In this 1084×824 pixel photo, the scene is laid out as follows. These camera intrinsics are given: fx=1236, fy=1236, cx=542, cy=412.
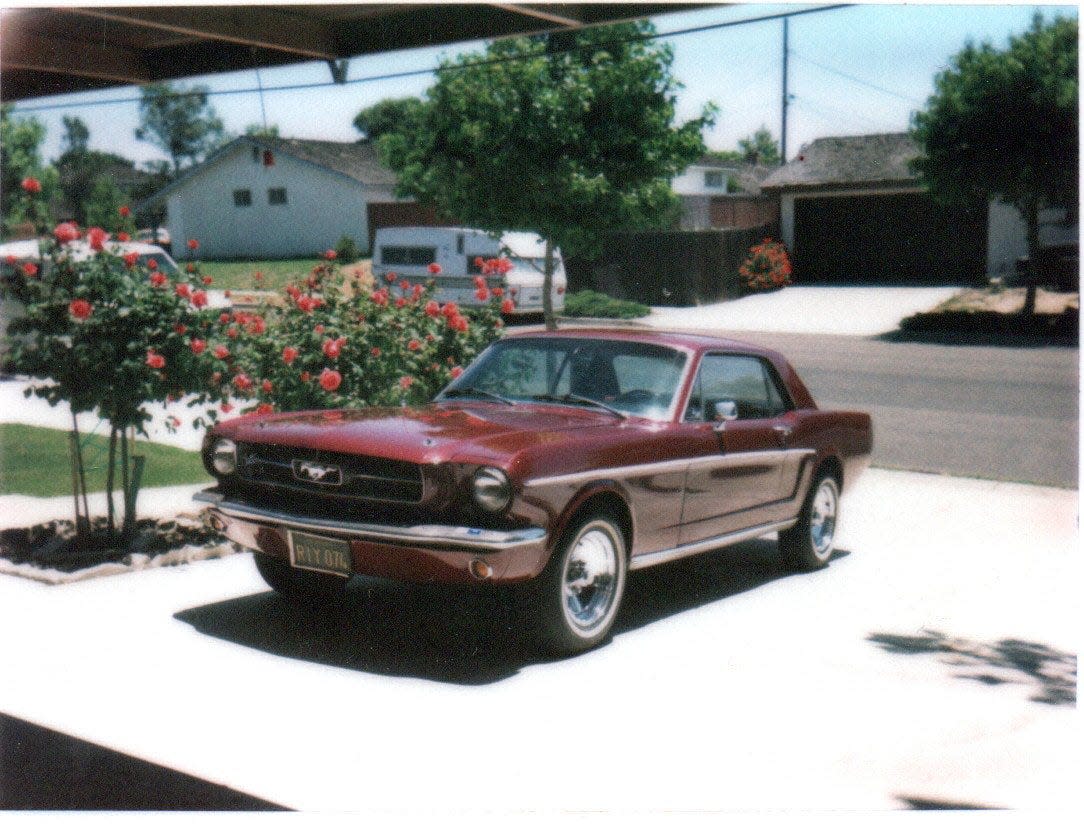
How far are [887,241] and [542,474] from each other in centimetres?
3587

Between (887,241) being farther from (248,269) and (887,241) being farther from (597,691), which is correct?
(597,691)

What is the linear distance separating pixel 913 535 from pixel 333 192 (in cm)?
4189

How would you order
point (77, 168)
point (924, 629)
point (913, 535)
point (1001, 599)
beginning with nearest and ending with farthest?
point (924, 629), point (1001, 599), point (913, 535), point (77, 168)

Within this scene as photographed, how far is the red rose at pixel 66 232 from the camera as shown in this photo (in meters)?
7.12

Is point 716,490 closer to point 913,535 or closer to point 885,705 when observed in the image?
point 885,705

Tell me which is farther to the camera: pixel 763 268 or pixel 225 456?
pixel 763 268

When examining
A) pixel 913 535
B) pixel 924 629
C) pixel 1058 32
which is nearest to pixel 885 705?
pixel 924 629

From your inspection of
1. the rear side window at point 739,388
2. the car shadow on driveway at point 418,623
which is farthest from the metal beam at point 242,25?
the rear side window at point 739,388

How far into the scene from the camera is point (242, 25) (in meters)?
8.72

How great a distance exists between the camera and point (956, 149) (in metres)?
26.1

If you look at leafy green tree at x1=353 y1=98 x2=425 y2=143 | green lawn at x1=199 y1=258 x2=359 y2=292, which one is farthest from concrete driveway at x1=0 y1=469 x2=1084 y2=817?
leafy green tree at x1=353 y1=98 x2=425 y2=143

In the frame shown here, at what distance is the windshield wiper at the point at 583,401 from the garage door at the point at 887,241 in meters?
32.3

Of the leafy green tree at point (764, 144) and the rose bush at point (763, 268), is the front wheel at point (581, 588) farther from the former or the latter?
the leafy green tree at point (764, 144)

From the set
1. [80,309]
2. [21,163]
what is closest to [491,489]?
[80,309]
